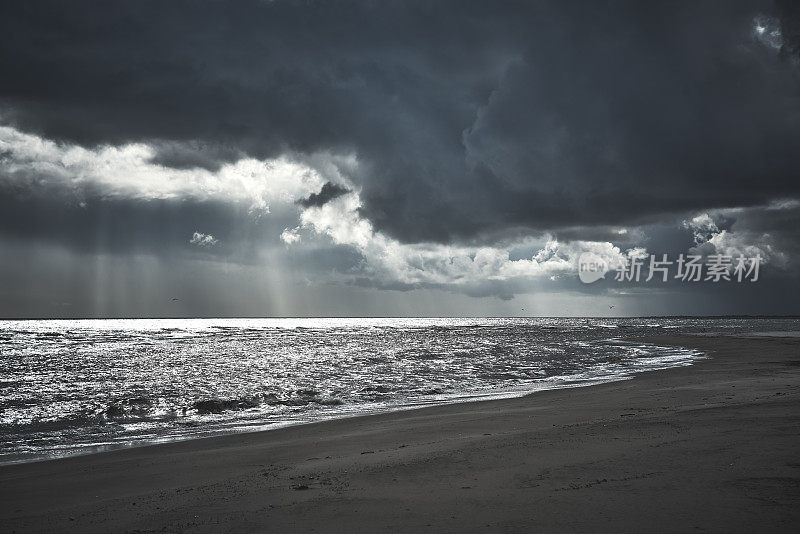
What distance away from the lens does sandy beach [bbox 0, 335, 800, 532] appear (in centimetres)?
548

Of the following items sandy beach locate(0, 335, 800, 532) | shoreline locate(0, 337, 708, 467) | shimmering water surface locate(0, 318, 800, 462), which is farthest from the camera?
shimmering water surface locate(0, 318, 800, 462)

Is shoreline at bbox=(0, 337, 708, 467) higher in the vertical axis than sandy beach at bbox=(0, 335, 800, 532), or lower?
lower

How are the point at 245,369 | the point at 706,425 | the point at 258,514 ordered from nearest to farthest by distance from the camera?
the point at 258,514, the point at 706,425, the point at 245,369

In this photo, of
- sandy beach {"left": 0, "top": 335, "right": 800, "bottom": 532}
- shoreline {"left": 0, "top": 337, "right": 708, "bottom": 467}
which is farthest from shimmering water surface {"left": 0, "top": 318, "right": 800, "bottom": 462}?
sandy beach {"left": 0, "top": 335, "right": 800, "bottom": 532}

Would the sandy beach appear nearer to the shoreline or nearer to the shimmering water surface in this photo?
the shoreline

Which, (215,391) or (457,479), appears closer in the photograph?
(457,479)

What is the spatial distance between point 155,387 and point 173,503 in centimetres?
1897

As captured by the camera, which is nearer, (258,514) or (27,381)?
(258,514)

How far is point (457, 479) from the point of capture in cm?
708

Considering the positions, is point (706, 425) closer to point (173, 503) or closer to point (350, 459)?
point (350, 459)

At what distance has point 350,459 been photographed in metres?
9.02

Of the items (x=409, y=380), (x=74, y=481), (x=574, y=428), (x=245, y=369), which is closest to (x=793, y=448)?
(x=574, y=428)

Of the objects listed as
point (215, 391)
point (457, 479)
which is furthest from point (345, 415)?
point (457, 479)

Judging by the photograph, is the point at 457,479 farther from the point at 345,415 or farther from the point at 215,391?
the point at 215,391
